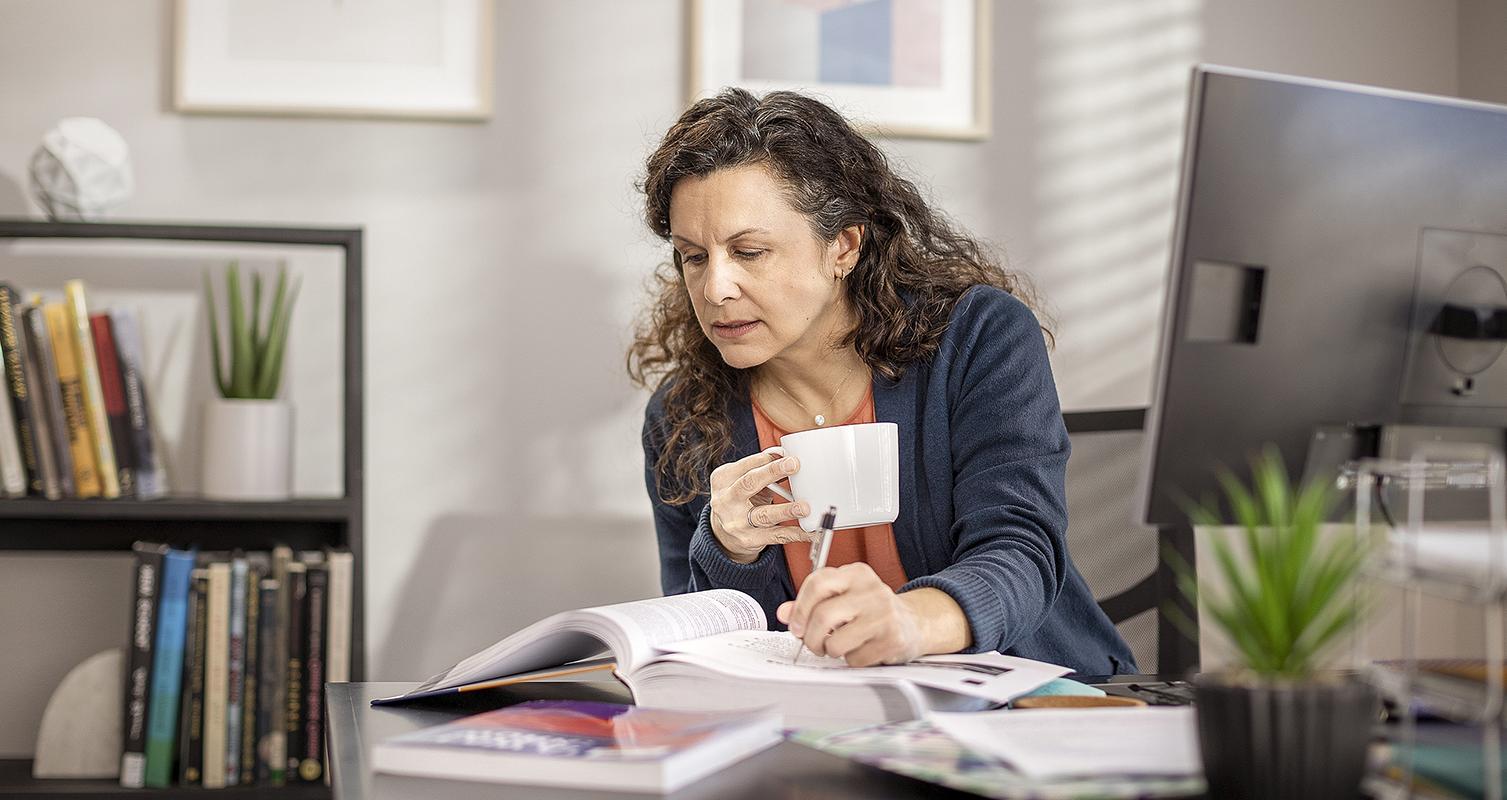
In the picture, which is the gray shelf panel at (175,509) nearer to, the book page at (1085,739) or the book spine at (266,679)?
the book spine at (266,679)

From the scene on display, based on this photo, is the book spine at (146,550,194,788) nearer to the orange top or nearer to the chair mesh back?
the orange top

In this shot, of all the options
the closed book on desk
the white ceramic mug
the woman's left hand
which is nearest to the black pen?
the white ceramic mug

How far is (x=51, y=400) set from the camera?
1.92 meters

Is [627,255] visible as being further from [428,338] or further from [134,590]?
[134,590]

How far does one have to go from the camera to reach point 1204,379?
817mm

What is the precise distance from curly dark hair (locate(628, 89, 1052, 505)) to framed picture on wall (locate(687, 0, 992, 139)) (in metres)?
0.73

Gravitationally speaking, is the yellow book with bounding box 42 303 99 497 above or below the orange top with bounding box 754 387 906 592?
above

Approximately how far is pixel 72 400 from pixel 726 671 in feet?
4.77

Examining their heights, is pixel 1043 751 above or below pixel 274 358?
below

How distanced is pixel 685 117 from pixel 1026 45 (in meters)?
1.10

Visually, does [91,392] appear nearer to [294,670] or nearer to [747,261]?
[294,670]

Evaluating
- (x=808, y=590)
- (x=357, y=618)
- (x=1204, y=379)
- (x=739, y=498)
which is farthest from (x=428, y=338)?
(x=1204, y=379)

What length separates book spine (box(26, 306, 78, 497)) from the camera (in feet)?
6.28

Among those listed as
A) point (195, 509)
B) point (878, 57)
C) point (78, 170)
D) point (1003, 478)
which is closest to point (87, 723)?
point (195, 509)
